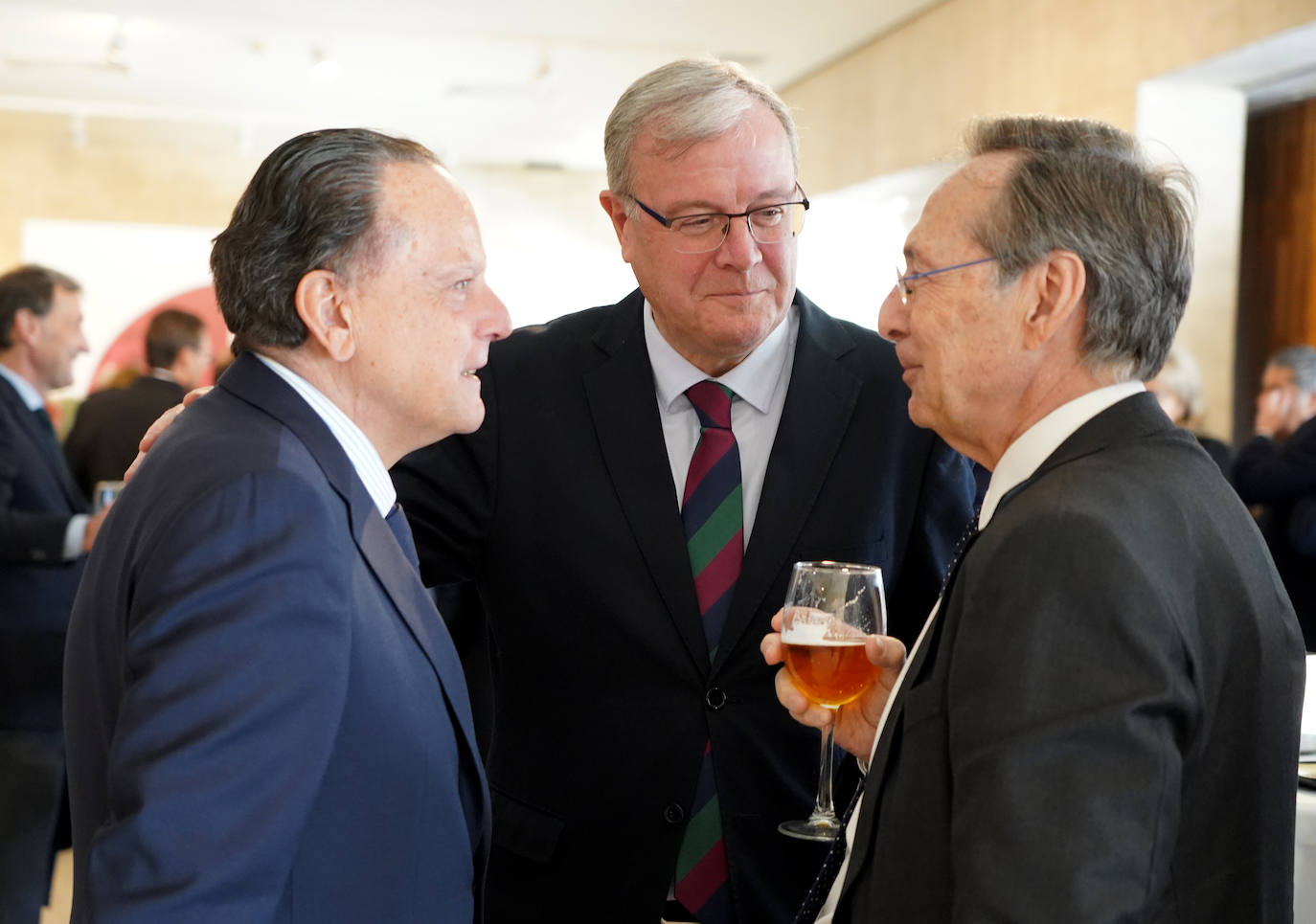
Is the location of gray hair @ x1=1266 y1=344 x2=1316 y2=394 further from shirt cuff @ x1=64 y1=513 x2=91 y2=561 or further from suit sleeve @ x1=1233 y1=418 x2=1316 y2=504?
shirt cuff @ x1=64 y1=513 x2=91 y2=561

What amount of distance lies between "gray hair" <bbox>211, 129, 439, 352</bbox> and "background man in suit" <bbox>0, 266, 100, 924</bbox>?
266 cm

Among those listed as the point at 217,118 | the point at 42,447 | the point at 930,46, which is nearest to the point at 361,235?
the point at 42,447

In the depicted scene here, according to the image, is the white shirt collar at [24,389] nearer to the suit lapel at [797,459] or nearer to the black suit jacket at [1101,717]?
the suit lapel at [797,459]

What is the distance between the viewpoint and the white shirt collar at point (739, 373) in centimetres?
200

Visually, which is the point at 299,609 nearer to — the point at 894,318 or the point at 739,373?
the point at 894,318

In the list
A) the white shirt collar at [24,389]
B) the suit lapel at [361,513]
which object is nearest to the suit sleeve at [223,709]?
the suit lapel at [361,513]

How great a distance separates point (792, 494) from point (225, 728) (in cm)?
97

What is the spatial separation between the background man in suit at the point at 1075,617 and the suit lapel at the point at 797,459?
372 millimetres

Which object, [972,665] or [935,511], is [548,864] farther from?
[972,665]

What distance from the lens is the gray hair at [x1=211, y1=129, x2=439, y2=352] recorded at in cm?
141

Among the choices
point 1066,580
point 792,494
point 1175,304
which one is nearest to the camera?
point 1066,580

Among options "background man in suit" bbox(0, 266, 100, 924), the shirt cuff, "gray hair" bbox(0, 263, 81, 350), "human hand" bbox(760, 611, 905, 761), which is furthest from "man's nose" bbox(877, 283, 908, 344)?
"gray hair" bbox(0, 263, 81, 350)

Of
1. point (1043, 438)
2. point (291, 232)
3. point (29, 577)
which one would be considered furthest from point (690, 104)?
point (29, 577)

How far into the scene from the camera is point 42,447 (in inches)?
166
